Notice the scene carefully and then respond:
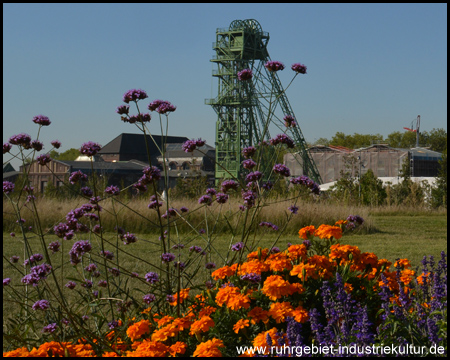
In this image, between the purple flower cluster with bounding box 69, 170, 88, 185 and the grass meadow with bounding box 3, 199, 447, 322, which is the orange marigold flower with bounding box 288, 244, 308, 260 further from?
the grass meadow with bounding box 3, 199, 447, 322

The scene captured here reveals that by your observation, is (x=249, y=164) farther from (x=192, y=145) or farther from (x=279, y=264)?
(x=279, y=264)

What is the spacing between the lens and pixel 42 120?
3213mm

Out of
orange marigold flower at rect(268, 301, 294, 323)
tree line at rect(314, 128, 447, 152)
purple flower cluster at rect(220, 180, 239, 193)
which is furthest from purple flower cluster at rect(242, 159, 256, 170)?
tree line at rect(314, 128, 447, 152)

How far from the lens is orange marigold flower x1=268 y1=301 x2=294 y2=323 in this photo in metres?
2.40

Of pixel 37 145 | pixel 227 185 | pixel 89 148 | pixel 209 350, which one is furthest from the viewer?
pixel 227 185

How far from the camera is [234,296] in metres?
2.40

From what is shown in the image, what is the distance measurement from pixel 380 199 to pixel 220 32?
23372 mm

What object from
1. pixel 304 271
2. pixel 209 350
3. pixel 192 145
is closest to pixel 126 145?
pixel 192 145

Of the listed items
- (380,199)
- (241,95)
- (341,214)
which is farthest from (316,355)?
(241,95)

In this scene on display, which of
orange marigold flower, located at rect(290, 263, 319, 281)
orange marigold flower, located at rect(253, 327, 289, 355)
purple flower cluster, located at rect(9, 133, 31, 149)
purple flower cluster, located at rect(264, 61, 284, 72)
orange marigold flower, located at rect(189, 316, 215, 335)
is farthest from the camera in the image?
purple flower cluster, located at rect(264, 61, 284, 72)

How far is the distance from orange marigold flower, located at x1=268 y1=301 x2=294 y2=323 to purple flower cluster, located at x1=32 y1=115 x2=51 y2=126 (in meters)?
1.74

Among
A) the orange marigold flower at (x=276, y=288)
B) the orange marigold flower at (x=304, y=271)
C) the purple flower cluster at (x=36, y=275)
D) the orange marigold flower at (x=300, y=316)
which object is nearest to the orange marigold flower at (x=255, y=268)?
the orange marigold flower at (x=304, y=271)

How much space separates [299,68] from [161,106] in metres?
1.05

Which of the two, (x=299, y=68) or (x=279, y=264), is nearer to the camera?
(x=279, y=264)
